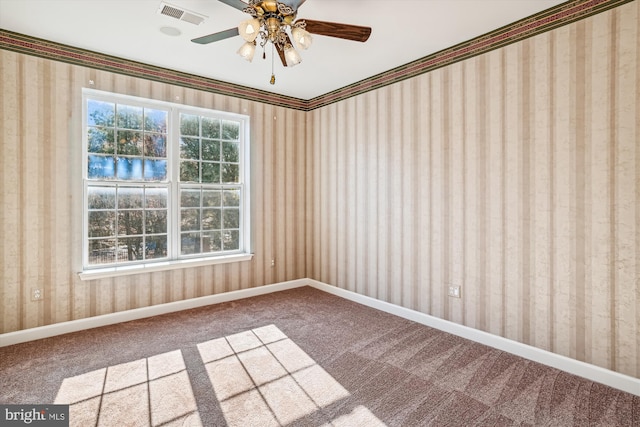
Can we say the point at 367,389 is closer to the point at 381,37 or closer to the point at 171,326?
the point at 171,326

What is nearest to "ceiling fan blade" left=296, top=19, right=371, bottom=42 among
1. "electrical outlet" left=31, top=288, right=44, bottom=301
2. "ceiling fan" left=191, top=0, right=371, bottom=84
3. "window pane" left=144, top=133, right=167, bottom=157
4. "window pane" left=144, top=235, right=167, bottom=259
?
"ceiling fan" left=191, top=0, right=371, bottom=84

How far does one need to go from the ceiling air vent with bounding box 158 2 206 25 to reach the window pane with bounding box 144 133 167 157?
62.5 inches

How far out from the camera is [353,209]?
15.1ft

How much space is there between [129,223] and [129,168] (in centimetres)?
65

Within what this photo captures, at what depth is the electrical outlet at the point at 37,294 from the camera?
10.7ft

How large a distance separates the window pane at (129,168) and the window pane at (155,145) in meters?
0.16

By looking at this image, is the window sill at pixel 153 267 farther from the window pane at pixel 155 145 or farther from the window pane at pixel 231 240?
the window pane at pixel 155 145

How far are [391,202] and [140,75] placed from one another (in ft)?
11.0

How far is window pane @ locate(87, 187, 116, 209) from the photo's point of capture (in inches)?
142

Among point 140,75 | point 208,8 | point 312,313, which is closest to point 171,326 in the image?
point 312,313

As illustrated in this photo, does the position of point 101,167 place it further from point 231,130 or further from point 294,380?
point 294,380

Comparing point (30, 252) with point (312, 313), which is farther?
point (312, 313)

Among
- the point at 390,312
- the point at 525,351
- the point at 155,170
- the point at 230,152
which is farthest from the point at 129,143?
the point at 525,351

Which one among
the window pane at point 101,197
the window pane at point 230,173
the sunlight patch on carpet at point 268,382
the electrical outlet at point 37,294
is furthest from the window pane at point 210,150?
the sunlight patch on carpet at point 268,382
